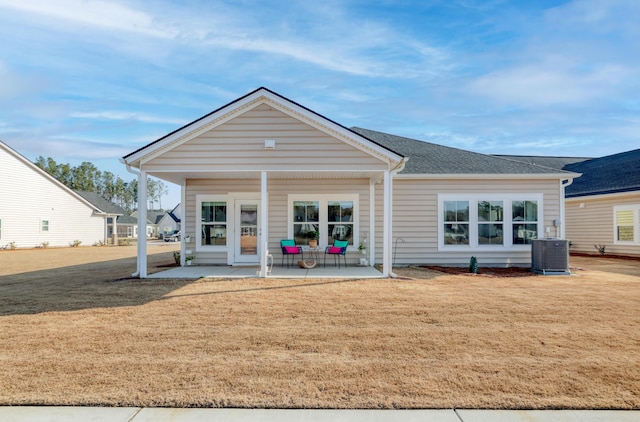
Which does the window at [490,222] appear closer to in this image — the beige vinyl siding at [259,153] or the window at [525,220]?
the window at [525,220]

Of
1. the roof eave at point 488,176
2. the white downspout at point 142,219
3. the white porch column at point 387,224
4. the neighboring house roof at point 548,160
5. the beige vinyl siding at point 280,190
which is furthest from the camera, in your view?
the neighboring house roof at point 548,160

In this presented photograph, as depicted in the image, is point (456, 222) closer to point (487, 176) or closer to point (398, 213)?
point (487, 176)

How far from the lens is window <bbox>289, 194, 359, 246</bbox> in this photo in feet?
42.5

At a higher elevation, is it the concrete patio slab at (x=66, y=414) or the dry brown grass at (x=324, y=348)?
the dry brown grass at (x=324, y=348)

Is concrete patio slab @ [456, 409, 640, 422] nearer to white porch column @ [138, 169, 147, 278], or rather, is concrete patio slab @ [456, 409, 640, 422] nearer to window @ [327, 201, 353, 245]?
white porch column @ [138, 169, 147, 278]

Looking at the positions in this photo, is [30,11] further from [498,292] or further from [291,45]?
[498,292]

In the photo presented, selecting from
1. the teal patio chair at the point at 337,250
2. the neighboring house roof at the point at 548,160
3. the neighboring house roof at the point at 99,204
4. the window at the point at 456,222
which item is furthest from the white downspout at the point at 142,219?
the neighboring house roof at the point at 99,204

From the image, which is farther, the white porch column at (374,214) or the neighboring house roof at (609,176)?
the neighboring house roof at (609,176)

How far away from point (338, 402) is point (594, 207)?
2007 cm

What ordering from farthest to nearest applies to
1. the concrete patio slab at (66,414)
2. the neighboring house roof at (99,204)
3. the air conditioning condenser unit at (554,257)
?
1. the neighboring house roof at (99,204)
2. the air conditioning condenser unit at (554,257)
3. the concrete patio slab at (66,414)

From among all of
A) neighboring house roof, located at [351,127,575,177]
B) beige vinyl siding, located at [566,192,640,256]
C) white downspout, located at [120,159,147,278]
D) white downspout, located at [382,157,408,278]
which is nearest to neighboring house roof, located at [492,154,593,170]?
beige vinyl siding, located at [566,192,640,256]

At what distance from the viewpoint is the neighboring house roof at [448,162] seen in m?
13.0

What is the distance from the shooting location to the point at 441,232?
43.2 ft

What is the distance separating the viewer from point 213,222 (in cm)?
1313
